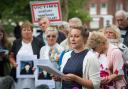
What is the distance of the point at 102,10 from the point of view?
269ft

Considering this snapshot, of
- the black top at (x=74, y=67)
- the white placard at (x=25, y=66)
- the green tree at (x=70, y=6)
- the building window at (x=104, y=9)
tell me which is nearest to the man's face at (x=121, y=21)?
the white placard at (x=25, y=66)

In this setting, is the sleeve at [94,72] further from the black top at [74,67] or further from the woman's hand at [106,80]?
the woman's hand at [106,80]

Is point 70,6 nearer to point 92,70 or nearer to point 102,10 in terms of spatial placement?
point 92,70

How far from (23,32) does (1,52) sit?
0.60 m

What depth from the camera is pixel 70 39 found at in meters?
6.65

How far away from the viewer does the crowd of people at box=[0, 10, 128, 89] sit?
648 cm

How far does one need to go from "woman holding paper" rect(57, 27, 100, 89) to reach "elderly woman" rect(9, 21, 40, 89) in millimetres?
2349

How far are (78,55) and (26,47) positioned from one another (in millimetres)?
2687

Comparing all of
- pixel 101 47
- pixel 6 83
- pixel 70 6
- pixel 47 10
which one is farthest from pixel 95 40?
pixel 70 6

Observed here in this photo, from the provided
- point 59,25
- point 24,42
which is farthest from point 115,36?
point 59,25

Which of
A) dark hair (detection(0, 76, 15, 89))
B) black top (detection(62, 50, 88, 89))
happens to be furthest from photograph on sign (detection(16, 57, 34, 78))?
black top (detection(62, 50, 88, 89))

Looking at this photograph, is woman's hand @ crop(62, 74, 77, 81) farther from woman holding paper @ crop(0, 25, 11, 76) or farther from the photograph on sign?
woman holding paper @ crop(0, 25, 11, 76)

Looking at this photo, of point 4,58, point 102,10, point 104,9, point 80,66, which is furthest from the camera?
point 102,10

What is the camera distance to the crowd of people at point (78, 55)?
6480 millimetres
